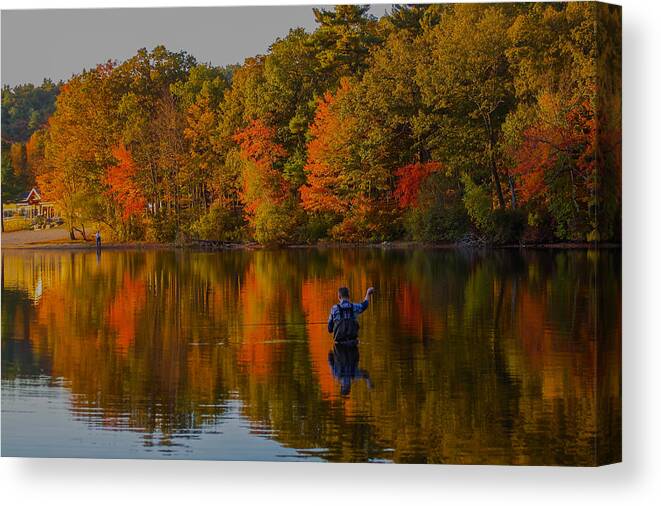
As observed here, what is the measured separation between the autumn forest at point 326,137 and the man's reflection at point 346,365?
1783 mm

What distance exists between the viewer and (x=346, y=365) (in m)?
20.3

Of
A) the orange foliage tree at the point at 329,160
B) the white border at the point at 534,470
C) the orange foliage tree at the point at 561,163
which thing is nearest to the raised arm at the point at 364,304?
the orange foliage tree at the point at 329,160

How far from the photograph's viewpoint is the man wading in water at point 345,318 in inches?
816

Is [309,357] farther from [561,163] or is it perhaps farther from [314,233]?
[561,163]

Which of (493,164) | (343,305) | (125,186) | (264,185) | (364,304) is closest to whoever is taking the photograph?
(364,304)

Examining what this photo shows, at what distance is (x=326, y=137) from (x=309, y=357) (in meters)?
3.45

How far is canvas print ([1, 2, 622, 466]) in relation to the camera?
1825 centimetres

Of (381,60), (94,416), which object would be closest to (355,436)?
(94,416)

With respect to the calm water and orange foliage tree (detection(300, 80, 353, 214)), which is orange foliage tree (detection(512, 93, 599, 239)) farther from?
orange foliage tree (detection(300, 80, 353, 214))

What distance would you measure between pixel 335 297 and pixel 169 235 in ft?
8.36

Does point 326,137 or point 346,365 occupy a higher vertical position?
point 326,137

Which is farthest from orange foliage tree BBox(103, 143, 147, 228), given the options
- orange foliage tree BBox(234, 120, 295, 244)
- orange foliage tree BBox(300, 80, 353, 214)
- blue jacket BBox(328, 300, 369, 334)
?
blue jacket BBox(328, 300, 369, 334)

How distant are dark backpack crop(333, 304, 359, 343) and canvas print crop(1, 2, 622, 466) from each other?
37 millimetres

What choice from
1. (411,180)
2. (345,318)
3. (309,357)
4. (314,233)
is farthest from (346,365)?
(411,180)
